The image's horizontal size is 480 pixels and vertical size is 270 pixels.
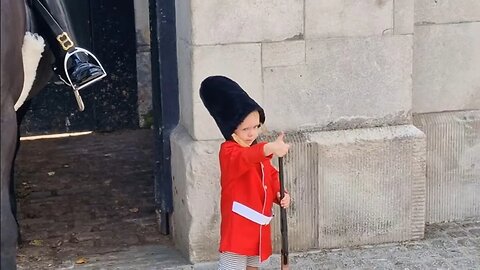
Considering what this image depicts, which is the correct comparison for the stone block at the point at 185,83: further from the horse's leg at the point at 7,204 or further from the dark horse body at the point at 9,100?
the horse's leg at the point at 7,204

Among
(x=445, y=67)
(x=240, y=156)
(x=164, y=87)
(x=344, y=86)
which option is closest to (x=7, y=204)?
(x=240, y=156)

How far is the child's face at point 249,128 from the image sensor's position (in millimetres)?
4328

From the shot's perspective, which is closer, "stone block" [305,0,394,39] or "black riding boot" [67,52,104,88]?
"black riding boot" [67,52,104,88]

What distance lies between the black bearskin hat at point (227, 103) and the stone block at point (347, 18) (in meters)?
1.28

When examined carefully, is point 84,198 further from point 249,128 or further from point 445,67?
point 249,128

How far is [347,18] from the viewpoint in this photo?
18.3 feet

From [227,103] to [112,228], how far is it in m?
2.52

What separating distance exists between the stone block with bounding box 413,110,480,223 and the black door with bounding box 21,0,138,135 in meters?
4.47

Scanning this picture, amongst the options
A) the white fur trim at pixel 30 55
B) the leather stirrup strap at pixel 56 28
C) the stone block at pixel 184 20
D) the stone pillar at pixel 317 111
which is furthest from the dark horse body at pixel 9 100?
the stone pillar at pixel 317 111

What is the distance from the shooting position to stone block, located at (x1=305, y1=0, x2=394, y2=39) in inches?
217

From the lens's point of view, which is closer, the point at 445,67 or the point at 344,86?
the point at 344,86

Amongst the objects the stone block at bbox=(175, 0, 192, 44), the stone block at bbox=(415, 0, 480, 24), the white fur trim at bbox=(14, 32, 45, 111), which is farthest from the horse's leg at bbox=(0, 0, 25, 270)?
the stone block at bbox=(415, 0, 480, 24)

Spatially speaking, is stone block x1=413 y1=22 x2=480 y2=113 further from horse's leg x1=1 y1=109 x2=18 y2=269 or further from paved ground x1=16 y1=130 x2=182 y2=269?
horse's leg x1=1 y1=109 x2=18 y2=269

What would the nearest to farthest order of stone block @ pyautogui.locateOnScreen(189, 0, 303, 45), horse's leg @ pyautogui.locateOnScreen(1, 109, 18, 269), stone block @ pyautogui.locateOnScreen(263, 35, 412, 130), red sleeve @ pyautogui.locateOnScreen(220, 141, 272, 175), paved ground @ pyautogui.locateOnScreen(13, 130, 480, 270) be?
horse's leg @ pyautogui.locateOnScreen(1, 109, 18, 269) < red sleeve @ pyautogui.locateOnScreen(220, 141, 272, 175) < stone block @ pyautogui.locateOnScreen(189, 0, 303, 45) < stone block @ pyautogui.locateOnScreen(263, 35, 412, 130) < paved ground @ pyautogui.locateOnScreen(13, 130, 480, 270)
